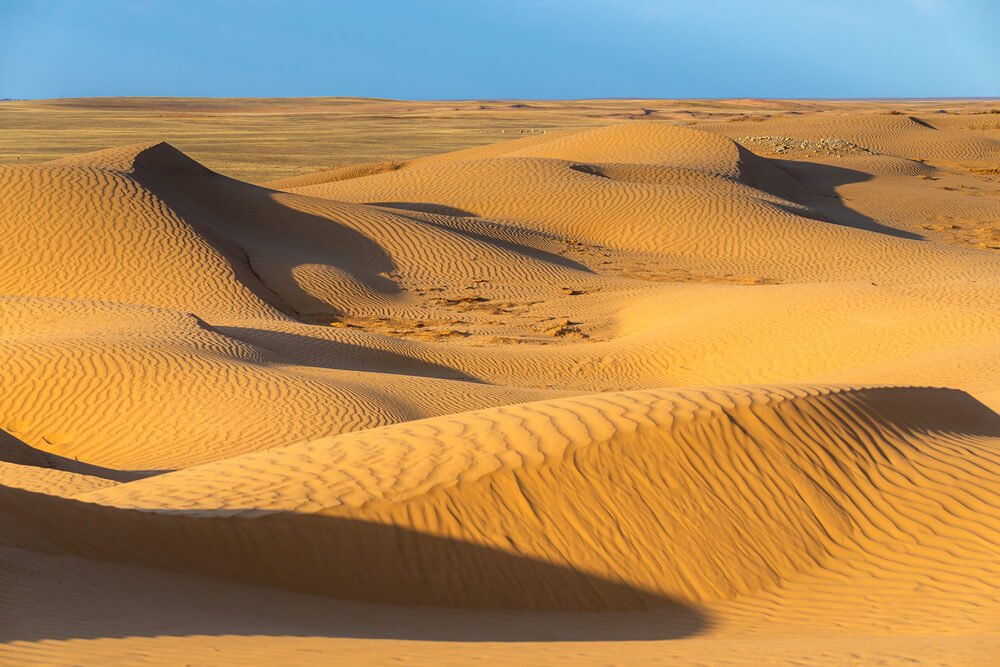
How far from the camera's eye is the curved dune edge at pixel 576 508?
6848 millimetres

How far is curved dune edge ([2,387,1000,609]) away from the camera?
6848 millimetres

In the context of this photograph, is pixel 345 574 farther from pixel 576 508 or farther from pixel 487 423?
pixel 487 423

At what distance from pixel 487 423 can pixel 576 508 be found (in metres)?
1.37

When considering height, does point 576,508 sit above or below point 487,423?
below

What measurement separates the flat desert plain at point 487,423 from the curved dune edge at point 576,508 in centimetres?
3

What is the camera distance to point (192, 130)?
69.0 meters

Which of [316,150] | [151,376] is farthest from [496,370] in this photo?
[316,150]

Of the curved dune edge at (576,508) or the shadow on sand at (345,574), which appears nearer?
→ the shadow on sand at (345,574)

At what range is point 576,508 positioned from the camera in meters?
7.53

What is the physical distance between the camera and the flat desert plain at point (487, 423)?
6090 mm

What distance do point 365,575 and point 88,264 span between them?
15.6m

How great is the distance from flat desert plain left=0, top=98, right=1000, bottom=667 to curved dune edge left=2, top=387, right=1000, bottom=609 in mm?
25

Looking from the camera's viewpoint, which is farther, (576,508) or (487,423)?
(487,423)

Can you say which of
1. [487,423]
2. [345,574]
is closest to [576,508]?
[487,423]
